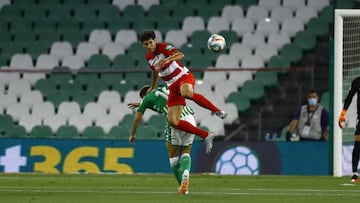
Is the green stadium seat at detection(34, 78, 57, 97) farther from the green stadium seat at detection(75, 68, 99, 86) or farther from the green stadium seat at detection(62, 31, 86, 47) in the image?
the green stadium seat at detection(62, 31, 86, 47)

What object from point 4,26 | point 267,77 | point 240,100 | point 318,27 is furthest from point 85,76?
point 318,27

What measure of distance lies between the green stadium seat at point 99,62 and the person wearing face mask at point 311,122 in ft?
18.5

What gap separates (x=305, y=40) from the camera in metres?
22.7

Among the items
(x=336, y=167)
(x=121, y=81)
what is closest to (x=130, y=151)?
(x=121, y=81)

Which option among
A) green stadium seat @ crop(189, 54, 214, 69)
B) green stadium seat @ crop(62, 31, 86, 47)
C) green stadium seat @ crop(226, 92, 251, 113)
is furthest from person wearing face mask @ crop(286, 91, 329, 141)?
green stadium seat @ crop(62, 31, 86, 47)

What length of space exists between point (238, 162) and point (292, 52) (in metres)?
4.35

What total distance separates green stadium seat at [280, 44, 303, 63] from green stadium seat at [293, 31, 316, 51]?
16 centimetres

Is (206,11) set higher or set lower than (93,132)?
higher

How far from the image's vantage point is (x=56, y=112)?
2173cm

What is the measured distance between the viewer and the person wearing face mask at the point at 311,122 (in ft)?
62.1

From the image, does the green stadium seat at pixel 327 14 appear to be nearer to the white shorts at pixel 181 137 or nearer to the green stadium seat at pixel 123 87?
the green stadium seat at pixel 123 87

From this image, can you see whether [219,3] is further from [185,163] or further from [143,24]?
[185,163]

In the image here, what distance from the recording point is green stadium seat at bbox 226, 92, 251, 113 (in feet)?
68.0

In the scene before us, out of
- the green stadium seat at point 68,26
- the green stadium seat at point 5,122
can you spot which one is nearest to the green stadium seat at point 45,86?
the green stadium seat at point 5,122
